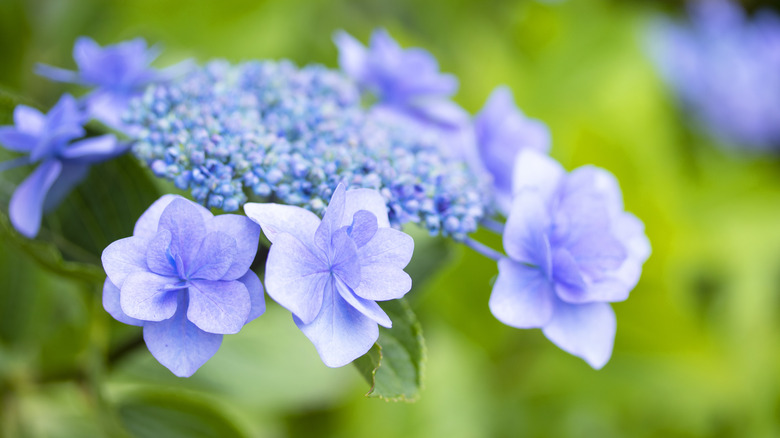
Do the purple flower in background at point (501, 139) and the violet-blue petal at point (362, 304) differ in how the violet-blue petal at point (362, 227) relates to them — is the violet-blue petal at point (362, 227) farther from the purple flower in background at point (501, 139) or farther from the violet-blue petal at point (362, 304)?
the purple flower in background at point (501, 139)

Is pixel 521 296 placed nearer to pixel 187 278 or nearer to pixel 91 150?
pixel 187 278

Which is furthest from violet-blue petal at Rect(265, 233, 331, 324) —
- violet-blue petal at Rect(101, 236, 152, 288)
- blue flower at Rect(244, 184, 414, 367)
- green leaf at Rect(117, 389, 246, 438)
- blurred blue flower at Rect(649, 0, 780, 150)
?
blurred blue flower at Rect(649, 0, 780, 150)

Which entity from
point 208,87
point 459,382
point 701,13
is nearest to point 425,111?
point 208,87

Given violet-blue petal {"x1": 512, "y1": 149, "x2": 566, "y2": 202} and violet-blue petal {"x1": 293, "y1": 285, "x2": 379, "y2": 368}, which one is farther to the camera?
violet-blue petal {"x1": 512, "y1": 149, "x2": 566, "y2": 202}

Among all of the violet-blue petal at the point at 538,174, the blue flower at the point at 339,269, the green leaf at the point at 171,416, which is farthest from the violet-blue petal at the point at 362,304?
the green leaf at the point at 171,416

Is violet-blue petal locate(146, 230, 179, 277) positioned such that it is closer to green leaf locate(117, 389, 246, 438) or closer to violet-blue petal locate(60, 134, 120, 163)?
violet-blue petal locate(60, 134, 120, 163)

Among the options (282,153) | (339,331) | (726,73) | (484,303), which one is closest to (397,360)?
(339,331)
